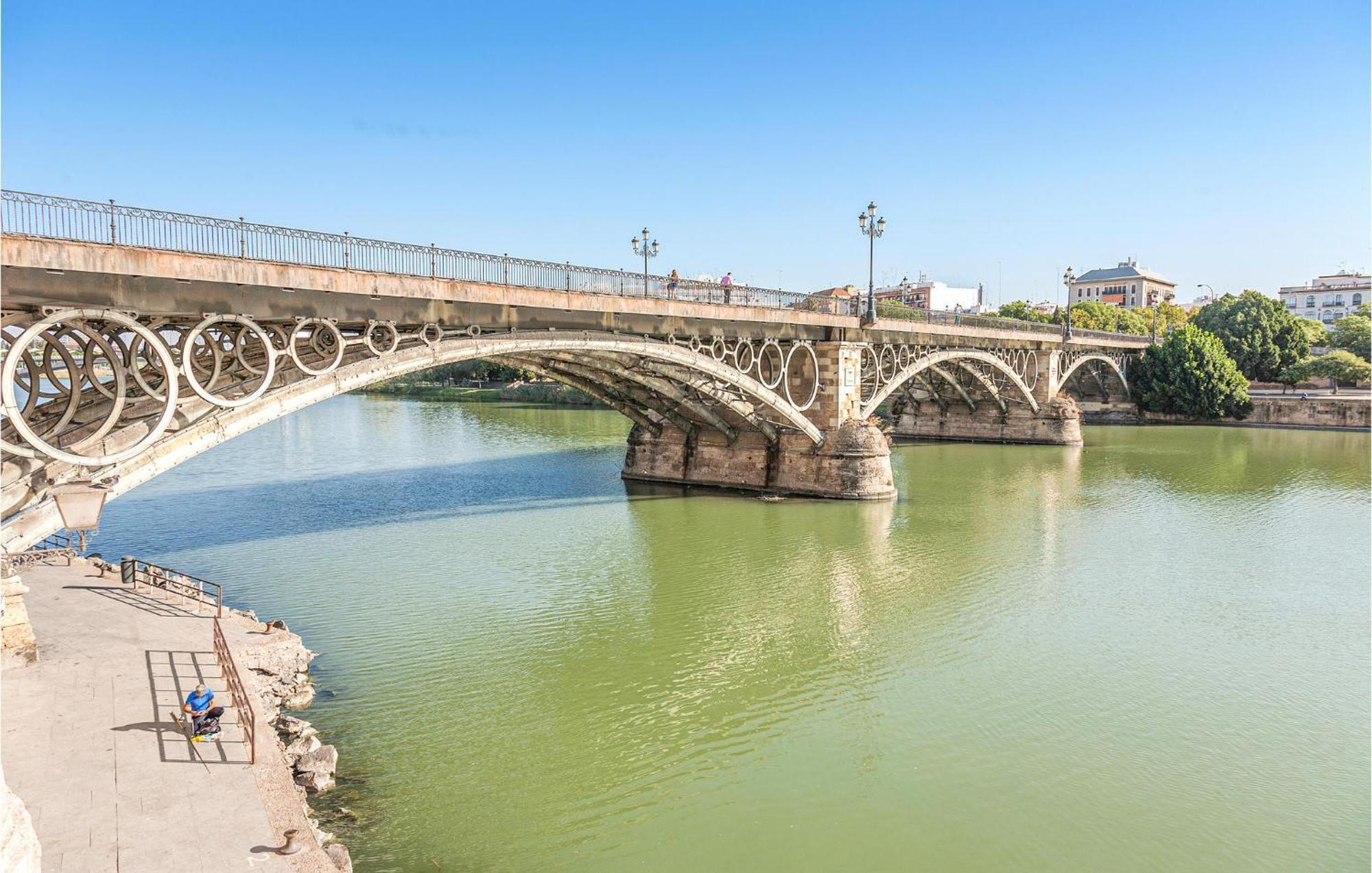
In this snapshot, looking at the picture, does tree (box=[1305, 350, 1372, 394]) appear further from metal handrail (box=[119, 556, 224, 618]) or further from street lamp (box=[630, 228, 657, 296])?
metal handrail (box=[119, 556, 224, 618])

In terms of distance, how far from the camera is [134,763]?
779cm

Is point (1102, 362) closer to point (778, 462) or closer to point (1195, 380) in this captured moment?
point (1195, 380)

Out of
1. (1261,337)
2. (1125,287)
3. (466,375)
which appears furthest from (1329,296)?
(466,375)

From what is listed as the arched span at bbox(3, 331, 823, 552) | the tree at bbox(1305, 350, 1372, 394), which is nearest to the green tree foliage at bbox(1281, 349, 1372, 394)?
Answer: the tree at bbox(1305, 350, 1372, 394)

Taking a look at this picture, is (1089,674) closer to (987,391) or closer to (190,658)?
(190,658)

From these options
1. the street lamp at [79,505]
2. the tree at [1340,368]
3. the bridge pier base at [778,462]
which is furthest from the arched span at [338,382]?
the tree at [1340,368]

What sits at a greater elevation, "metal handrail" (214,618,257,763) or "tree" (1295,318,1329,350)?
"tree" (1295,318,1329,350)

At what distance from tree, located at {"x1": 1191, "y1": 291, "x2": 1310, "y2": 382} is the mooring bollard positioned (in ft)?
214

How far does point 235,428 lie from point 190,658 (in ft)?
11.4

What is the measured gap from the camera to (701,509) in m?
25.0

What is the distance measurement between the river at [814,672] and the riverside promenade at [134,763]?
1.18m

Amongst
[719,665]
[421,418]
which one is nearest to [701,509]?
[719,665]

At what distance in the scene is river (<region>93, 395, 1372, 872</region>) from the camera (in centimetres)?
859

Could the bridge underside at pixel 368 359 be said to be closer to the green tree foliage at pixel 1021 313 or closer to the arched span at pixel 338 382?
the arched span at pixel 338 382
